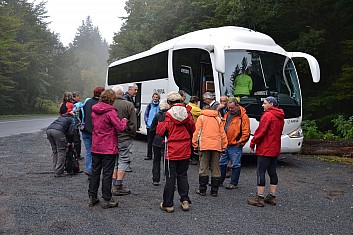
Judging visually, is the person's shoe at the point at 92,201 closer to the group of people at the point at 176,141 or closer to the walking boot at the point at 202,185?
the group of people at the point at 176,141

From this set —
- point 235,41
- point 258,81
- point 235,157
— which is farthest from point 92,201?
point 235,41

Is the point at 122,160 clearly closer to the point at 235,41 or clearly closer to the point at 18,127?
the point at 235,41

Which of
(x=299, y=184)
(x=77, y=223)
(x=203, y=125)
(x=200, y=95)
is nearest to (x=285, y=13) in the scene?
(x=200, y=95)

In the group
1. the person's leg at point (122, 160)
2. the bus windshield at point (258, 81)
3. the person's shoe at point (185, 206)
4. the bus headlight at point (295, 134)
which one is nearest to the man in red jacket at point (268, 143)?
the person's shoe at point (185, 206)

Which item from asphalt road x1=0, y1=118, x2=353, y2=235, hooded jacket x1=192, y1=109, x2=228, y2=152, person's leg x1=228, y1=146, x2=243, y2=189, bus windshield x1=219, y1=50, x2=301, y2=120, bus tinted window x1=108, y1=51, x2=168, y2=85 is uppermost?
bus tinted window x1=108, y1=51, x2=168, y2=85

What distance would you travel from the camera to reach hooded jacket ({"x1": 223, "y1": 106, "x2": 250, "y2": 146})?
725cm

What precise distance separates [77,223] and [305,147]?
9237 millimetres

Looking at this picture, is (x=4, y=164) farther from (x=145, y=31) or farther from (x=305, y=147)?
(x=145, y=31)

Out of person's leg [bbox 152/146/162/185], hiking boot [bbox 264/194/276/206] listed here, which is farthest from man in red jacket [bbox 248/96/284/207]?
person's leg [bbox 152/146/162/185]

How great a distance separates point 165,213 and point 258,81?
17.1 ft

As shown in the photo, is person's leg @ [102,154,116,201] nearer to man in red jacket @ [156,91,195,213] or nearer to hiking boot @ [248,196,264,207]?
man in red jacket @ [156,91,195,213]

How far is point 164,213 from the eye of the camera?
5801mm

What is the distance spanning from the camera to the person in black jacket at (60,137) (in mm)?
8161

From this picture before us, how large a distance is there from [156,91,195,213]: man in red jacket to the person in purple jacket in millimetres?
728
